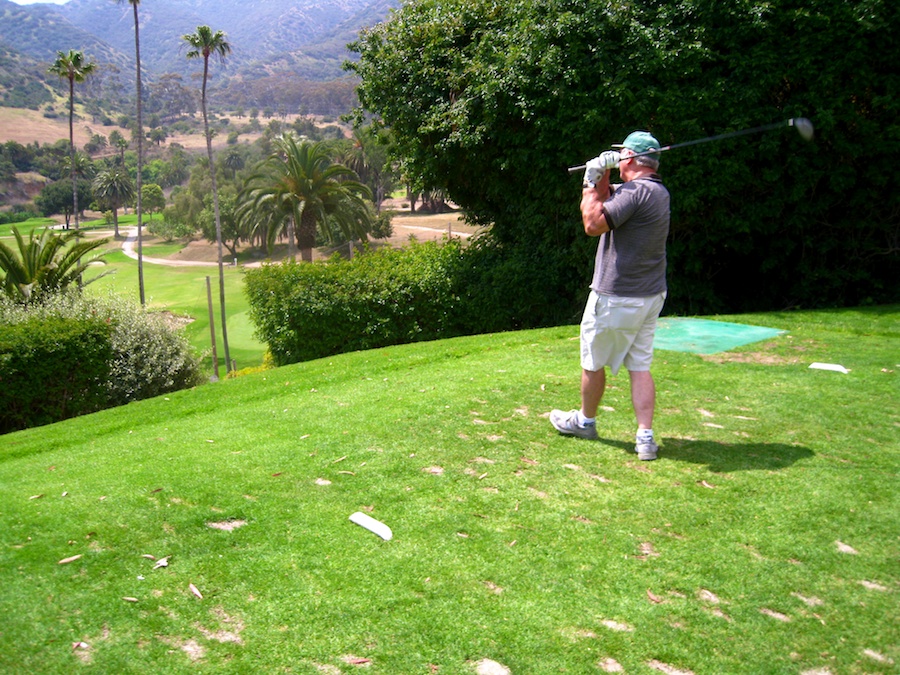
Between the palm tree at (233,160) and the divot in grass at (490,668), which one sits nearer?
the divot in grass at (490,668)

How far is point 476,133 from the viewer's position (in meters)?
12.8

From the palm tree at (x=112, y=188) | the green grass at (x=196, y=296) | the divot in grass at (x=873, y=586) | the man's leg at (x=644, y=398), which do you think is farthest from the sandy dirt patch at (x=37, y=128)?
the divot in grass at (x=873, y=586)

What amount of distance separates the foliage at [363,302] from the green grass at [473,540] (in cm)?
765

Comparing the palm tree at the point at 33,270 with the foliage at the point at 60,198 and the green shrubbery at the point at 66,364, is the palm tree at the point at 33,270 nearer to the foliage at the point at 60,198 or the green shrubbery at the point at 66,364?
the green shrubbery at the point at 66,364

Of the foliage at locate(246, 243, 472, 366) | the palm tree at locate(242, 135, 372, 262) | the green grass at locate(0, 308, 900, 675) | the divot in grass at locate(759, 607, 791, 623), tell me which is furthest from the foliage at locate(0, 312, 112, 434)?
the palm tree at locate(242, 135, 372, 262)

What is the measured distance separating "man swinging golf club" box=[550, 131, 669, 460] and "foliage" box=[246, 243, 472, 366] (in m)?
9.10

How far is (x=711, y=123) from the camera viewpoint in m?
11.0

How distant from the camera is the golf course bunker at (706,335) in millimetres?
8391

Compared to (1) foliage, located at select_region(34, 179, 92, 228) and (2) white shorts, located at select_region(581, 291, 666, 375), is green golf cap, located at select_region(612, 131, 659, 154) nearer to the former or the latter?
(2) white shorts, located at select_region(581, 291, 666, 375)

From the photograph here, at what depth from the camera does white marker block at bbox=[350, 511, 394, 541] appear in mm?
3893

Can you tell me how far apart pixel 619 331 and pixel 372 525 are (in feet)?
6.79

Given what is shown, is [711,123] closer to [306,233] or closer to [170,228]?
[306,233]

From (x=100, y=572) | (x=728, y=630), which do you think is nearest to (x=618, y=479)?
(x=728, y=630)

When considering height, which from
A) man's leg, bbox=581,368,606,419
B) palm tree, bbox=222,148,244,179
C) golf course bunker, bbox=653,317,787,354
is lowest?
golf course bunker, bbox=653,317,787,354
